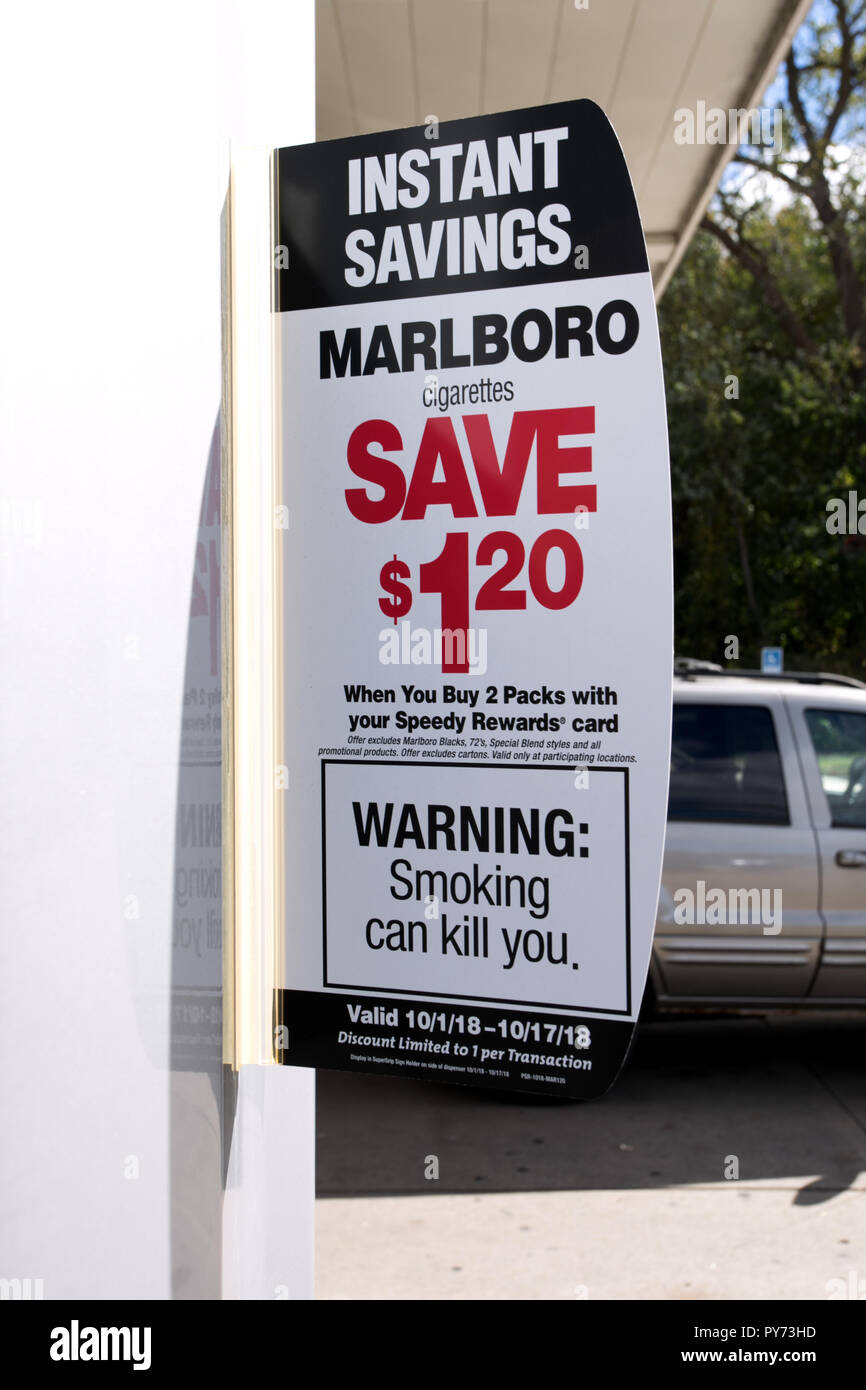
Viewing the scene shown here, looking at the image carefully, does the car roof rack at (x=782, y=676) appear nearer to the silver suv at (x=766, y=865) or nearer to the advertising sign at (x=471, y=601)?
the silver suv at (x=766, y=865)

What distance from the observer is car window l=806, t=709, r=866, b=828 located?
643 centimetres

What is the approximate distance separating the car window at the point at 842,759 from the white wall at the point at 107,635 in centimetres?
492

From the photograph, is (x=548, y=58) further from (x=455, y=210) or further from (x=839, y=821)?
(x=455, y=210)

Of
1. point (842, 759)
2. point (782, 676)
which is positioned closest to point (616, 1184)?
point (842, 759)

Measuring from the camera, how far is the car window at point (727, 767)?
644 cm

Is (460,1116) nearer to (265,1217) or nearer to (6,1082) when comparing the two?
(265,1217)

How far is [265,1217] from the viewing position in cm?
234

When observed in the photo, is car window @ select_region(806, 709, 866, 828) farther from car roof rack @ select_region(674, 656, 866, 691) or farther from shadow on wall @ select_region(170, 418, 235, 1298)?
shadow on wall @ select_region(170, 418, 235, 1298)

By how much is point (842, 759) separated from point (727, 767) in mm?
576

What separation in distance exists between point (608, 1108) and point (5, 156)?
18.4 ft

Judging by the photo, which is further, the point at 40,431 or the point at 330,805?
the point at 330,805
